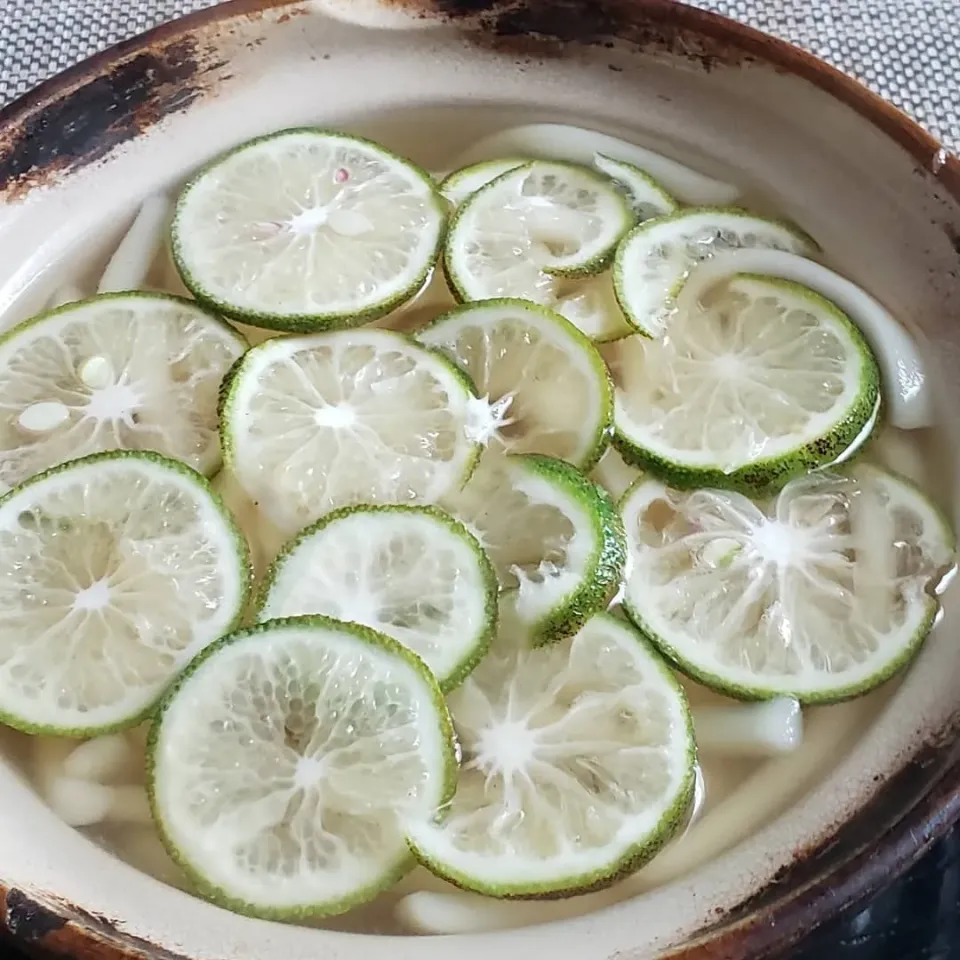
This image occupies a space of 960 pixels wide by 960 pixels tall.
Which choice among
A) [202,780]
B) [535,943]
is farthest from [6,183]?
[535,943]

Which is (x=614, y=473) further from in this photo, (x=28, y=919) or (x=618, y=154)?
(x=28, y=919)

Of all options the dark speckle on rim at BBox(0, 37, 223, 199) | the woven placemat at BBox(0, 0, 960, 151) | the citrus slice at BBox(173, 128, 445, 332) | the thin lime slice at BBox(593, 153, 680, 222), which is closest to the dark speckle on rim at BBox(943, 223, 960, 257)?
the thin lime slice at BBox(593, 153, 680, 222)

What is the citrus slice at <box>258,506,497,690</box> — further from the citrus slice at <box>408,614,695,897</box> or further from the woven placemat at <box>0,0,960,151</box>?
the woven placemat at <box>0,0,960,151</box>

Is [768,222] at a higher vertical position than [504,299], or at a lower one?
higher

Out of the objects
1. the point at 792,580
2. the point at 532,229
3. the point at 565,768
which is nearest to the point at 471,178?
the point at 532,229

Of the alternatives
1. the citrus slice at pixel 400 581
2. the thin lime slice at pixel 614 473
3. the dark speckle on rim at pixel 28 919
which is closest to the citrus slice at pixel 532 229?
the thin lime slice at pixel 614 473

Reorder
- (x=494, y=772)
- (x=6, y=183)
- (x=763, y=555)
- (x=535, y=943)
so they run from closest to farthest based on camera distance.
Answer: (x=535, y=943) < (x=494, y=772) < (x=763, y=555) < (x=6, y=183)

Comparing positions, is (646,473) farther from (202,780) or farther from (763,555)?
(202,780)
